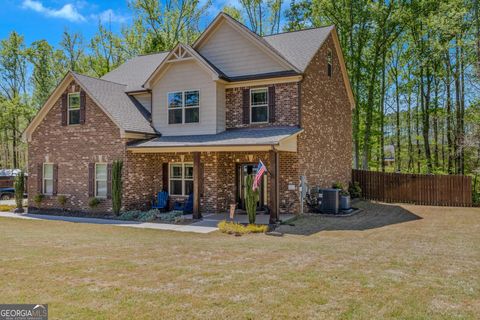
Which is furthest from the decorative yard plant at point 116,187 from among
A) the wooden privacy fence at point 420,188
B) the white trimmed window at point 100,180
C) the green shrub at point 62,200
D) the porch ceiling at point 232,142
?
the wooden privacy fence at point 420,188

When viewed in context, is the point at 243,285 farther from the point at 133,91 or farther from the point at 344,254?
the point at 133,91

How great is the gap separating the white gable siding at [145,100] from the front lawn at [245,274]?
8618 millimetres

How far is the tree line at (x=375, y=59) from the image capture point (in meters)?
23.7

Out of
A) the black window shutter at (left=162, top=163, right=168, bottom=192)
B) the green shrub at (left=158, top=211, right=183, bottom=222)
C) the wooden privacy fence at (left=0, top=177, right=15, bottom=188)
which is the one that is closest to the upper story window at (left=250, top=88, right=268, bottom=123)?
the black window shutter at (left=162, top=163, right=168, bottom=192)

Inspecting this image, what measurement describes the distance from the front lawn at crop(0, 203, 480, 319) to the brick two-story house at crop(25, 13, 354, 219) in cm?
474

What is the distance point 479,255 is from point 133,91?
15.8 m

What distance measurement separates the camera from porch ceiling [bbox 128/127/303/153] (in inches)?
500

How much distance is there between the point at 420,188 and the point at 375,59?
447 inches

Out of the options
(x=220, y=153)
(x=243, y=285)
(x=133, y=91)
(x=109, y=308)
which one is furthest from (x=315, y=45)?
(x=109, y=308)

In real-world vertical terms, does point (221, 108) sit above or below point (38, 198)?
above

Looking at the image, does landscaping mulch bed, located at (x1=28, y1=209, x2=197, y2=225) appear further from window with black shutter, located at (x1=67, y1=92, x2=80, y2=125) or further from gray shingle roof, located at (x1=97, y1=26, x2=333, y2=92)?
gray shingle roof, located at (x1=97, y1=26, x2=333, y2=92)

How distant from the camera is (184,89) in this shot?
53.9 ft

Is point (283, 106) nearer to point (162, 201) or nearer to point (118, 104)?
point (162, 201)

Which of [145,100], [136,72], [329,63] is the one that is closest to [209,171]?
[145,100]
